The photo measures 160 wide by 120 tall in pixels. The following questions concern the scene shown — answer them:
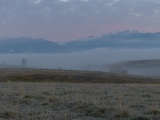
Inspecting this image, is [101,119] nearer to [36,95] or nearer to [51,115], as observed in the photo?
[51,115]

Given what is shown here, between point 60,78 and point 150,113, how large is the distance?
5341 cm

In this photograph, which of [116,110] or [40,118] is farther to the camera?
[116,110]

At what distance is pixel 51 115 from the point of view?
1692 cm

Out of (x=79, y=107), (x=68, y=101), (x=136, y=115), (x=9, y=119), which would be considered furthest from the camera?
(x=68, y=101)

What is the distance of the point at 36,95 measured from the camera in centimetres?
2411

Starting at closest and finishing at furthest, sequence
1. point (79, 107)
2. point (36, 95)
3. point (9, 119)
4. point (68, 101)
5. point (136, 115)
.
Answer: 1. point (9, 119)
2. point (136, 115)
3. point (79, 107)
4. point (68, 101)
5. point (36, 95)

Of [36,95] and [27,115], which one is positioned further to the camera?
[36,95]

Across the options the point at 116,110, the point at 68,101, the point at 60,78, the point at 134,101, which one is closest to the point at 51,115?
the point at 116,110

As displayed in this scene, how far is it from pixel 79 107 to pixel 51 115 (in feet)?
9.58

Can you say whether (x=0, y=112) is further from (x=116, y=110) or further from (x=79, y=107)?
(x=116, y=110)

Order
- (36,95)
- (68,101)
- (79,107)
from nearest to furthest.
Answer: (79,107)
(68,101)
(36,95)

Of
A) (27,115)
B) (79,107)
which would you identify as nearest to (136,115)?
(79,107)

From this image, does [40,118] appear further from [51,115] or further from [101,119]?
[101,119]

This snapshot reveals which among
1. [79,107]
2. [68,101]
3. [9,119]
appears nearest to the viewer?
[9,119]
